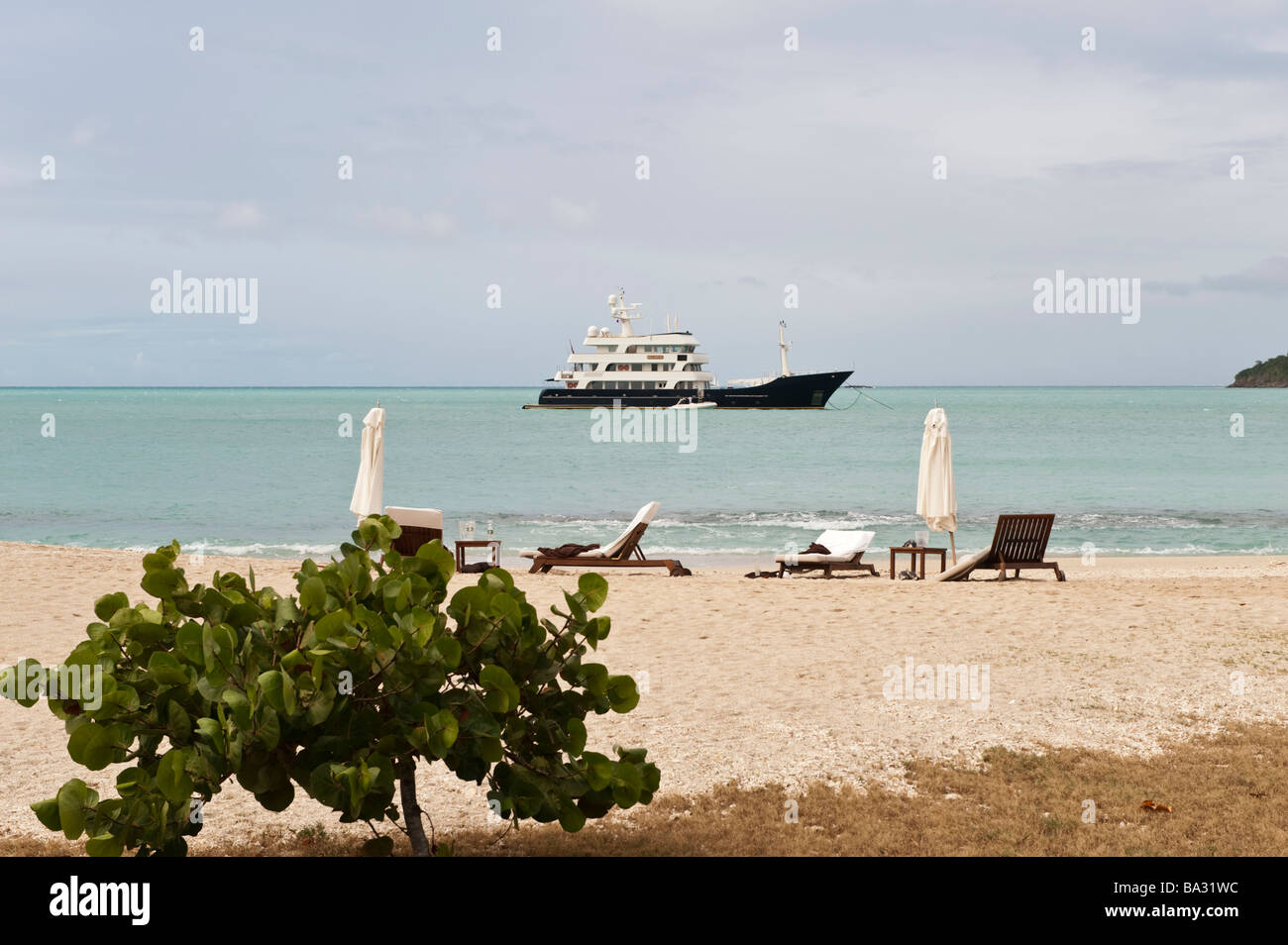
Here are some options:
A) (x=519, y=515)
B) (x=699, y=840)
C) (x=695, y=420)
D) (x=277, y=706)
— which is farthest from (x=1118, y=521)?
(x=695, y=420)

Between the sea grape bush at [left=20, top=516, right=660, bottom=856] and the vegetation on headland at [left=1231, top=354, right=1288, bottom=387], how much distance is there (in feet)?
639

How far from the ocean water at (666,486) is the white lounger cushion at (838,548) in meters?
2.81

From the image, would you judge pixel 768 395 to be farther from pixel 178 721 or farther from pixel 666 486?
pixel 178 721

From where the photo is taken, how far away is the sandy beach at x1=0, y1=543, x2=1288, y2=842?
4.86 meters

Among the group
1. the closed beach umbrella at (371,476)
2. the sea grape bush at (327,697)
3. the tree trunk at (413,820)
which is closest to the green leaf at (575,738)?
the sea grape bush at (327,697)

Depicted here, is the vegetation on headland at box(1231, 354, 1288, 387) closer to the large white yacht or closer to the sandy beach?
the large white yacht

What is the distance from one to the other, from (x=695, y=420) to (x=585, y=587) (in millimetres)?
64277

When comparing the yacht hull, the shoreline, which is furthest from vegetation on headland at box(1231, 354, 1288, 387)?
the shoreline

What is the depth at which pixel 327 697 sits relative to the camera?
265 centimetres

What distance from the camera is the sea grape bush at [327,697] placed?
106 inches

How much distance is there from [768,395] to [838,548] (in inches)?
2660

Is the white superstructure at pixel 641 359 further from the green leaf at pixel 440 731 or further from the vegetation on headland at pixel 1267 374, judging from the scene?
the vegetation on headland at pixel 1267 374
